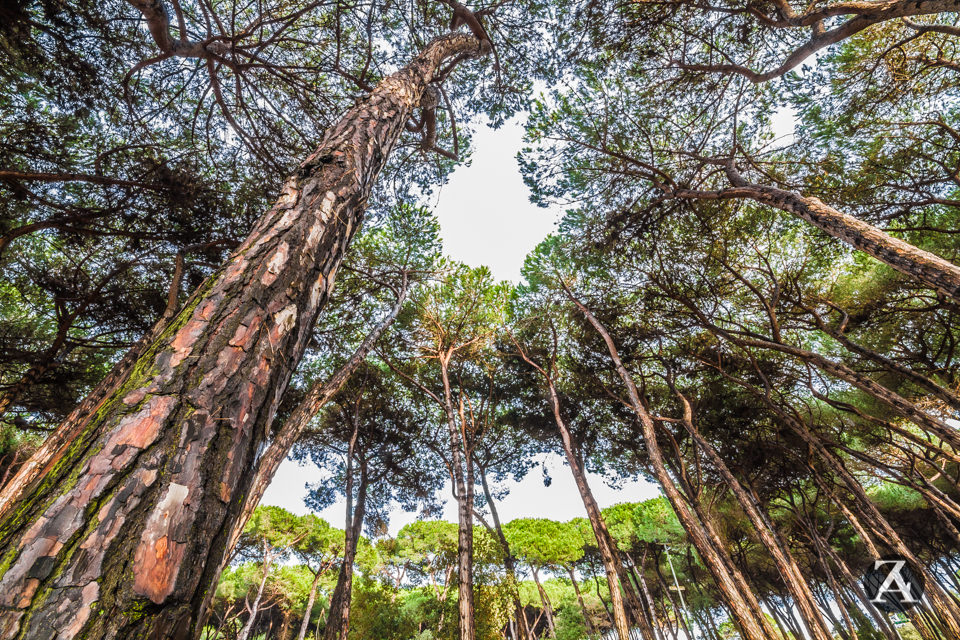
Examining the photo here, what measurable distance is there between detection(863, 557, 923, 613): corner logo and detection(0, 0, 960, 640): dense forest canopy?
8.3 inches

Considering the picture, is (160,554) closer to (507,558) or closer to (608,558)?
(608,558)

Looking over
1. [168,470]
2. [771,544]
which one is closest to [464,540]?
[771,544]

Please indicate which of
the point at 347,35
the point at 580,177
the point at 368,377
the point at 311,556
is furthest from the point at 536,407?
the point at 311,556

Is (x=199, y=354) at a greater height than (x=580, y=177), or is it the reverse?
(x=580, y=177)

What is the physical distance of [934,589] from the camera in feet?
27.7

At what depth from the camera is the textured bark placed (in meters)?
3.24

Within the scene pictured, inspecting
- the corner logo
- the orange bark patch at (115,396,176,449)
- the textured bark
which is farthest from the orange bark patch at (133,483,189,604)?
the corner logo

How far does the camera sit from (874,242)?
12.1ft

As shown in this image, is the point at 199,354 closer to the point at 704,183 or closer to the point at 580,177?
the point at 580,177

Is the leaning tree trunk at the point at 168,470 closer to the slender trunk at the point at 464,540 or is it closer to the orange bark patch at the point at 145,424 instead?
the orange bark patch at the point at 145,424

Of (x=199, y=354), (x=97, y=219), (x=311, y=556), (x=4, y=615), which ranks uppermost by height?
(x=97, y=219)

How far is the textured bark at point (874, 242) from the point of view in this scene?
3244 millimetres

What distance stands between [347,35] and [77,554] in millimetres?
7071

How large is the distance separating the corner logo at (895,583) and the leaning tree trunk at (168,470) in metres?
14.0
